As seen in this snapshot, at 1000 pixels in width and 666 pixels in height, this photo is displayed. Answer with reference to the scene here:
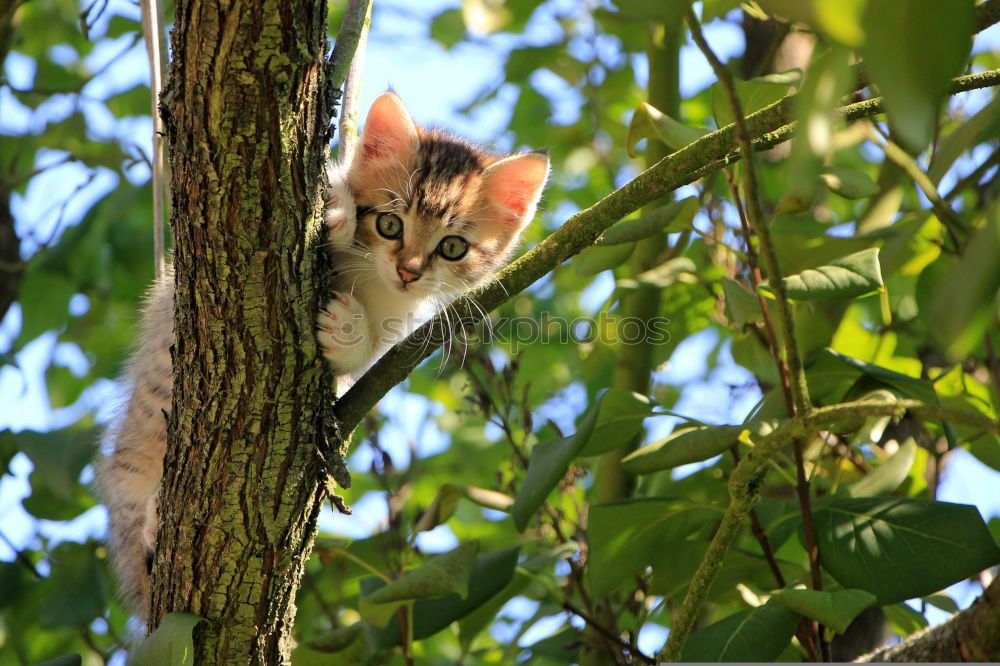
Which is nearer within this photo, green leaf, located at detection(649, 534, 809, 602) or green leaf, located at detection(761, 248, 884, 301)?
green leaf, located at detection(761, 248, 884, 301)

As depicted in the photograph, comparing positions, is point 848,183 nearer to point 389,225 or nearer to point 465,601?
point 465,601

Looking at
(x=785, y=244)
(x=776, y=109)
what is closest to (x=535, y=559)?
(x=785, y=244)

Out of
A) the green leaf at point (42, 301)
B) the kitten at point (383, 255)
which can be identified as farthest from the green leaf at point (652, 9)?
the green leaf at point (42, 301)

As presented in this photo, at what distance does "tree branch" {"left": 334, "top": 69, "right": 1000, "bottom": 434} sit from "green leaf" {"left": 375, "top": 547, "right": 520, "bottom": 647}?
41 cm

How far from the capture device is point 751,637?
1.55m

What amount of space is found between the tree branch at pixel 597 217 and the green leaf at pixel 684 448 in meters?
0.42

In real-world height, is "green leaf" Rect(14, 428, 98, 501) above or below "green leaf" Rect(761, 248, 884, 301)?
below

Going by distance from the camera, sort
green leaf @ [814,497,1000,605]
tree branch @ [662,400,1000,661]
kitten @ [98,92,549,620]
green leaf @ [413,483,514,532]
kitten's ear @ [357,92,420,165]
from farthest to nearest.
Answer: kitten's ear @ [357,92,420,165] → kitten @ [98,92,549,620] → green leaf @ [413,483,514,532] → green leaf @ [814,497,1000,605] → tree branch @ [662,400,1000,661]

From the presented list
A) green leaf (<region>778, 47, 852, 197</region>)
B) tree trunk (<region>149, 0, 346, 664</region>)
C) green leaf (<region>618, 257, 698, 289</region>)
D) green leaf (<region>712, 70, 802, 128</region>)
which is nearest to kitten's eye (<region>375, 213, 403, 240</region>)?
green leaf (<region>618, 257, 698, 289</region>)

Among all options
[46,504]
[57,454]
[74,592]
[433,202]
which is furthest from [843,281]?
[46,504]

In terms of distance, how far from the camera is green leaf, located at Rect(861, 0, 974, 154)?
559mm

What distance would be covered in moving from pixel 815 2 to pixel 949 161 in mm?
550

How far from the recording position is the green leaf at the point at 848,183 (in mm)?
1674

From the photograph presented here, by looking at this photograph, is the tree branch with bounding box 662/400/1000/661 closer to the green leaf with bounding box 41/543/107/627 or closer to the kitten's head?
the kitten's head
